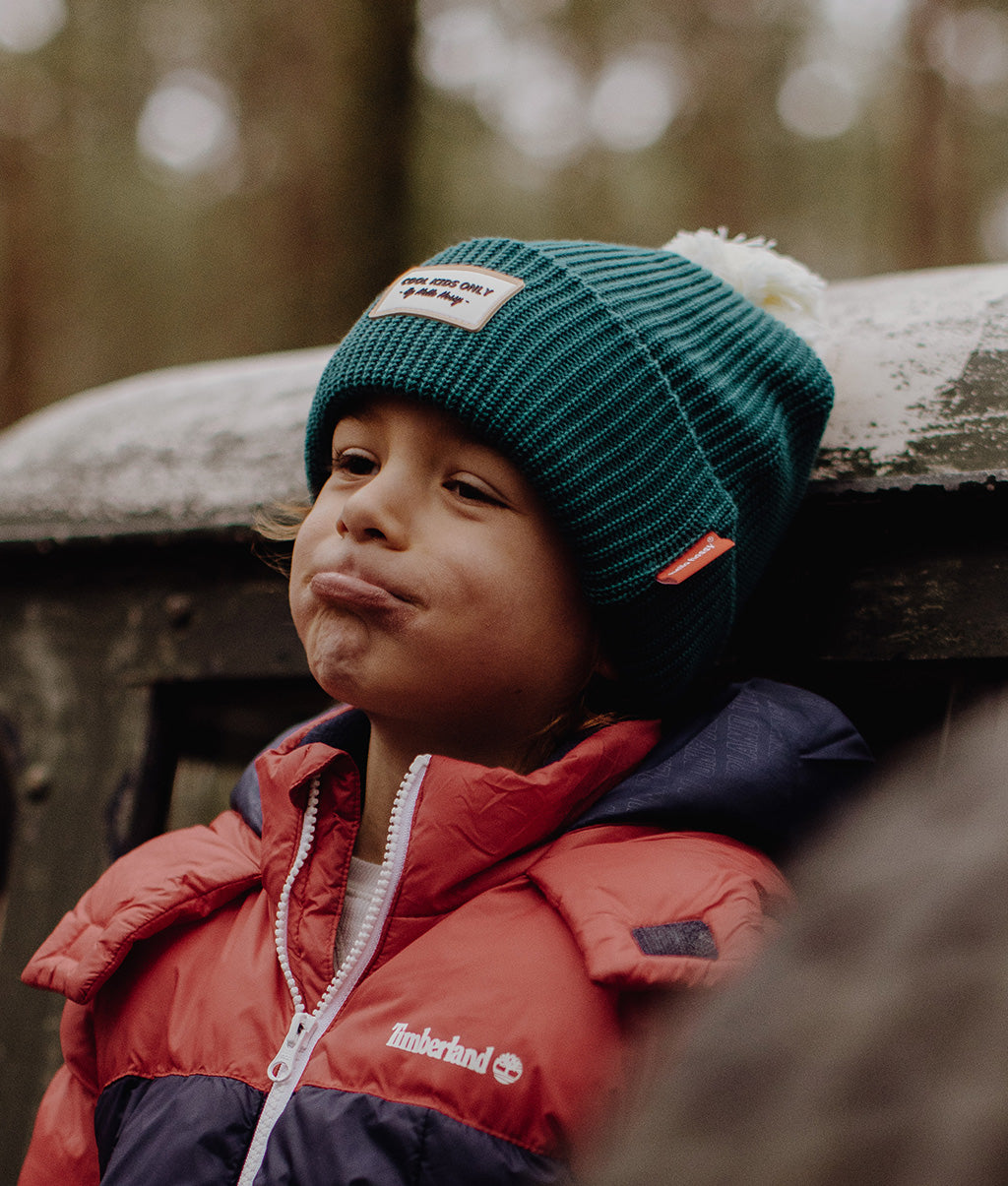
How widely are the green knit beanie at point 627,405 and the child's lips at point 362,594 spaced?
0.57 feet

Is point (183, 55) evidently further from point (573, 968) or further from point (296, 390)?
point (573, 968)

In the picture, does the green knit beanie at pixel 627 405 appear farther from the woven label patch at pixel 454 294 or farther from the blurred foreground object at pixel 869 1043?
the blurred foreground object at pixel 869 1043

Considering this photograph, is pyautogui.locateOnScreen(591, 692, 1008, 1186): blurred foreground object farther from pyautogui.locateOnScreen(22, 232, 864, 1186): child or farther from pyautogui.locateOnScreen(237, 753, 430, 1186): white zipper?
pyautogui.locateOnScreen(237, 753, 430, 1186): white zipper

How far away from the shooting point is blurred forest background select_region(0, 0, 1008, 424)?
537 centimetres

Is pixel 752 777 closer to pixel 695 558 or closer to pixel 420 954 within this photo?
pixel 695 558

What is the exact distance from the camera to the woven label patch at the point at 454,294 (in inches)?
41.3

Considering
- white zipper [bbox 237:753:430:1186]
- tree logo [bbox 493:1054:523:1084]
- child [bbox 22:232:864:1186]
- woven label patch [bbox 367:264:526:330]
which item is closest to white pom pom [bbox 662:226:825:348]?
child [bbox 22:232:864:1186]

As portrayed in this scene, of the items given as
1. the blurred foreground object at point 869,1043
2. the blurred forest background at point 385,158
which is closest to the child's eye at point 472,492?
the blurred foreground object at point 869,1043

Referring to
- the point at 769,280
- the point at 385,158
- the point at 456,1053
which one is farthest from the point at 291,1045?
the point at 385,158

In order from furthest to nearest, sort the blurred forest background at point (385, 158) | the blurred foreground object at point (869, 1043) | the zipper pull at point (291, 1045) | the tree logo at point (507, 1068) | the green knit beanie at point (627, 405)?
the blurred forest background at point (385, 158) < the green knit beanie at point (627, 405) < the zipper pull at point (291, 1045) < the tree logo at point (507, 1068) < the blurred foreground object at point (869, 1043)

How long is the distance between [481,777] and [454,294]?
482 mm

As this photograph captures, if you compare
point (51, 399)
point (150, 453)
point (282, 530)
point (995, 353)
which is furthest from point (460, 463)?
point (51, 399)

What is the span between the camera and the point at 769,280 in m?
1.23

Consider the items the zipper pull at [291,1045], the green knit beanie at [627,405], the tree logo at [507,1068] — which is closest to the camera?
the tree logo at [507,1068]
